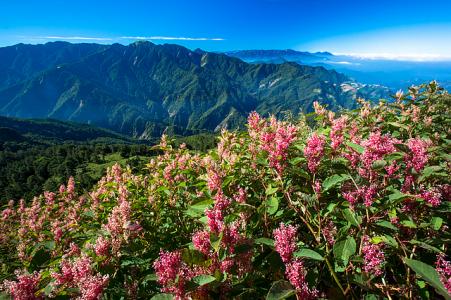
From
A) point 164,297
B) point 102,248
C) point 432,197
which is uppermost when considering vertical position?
point 432,197

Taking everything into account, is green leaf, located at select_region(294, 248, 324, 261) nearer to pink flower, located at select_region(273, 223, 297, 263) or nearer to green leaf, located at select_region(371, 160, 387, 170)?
pink flower, located at select_region(273, 223, 297, 263)

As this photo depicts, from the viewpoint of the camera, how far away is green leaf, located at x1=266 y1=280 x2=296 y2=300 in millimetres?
2420

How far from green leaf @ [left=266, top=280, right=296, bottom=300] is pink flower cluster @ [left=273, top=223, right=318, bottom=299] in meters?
0.07

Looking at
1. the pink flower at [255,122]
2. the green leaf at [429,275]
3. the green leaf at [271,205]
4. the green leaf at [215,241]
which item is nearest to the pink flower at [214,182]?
the green leaf at [271,205]

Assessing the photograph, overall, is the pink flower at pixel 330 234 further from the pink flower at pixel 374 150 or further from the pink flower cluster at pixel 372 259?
the pink flower at pixel 374 150

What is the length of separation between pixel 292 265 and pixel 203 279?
80cm

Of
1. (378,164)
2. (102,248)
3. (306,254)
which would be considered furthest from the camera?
(102,248)

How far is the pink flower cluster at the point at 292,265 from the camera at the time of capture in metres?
2.62

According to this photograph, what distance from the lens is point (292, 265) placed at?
8.97 feet

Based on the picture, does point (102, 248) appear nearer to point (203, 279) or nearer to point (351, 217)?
point (203, 279)

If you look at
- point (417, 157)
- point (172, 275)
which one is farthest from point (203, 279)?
point (417, 157)

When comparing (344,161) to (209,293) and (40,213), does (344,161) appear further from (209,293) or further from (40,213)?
(40,213)

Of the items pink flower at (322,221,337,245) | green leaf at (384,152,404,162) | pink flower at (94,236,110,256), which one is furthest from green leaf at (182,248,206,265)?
green leaf at (384,152,404,162)

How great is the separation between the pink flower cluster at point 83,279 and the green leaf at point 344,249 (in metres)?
2.27
